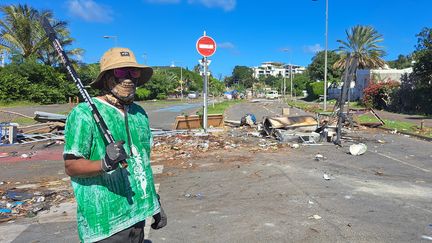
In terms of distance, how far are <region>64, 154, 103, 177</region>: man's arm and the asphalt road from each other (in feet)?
9.24

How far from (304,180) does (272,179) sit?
2.00ft

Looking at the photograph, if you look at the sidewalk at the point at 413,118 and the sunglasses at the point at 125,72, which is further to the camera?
the sidewalk at the point at 413,118

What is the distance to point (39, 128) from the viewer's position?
1745cm

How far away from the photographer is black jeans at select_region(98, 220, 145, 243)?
279 centimetres

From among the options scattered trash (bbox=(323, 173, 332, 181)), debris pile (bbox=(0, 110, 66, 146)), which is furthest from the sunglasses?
debris pile (bbox=(0, 110, 66, 146))

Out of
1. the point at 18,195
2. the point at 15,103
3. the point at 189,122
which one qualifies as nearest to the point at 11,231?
the point at 18,195

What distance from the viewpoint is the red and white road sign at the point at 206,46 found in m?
16.4

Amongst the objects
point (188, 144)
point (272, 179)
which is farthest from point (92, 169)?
point (188, 144)

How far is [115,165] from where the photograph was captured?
2.47m

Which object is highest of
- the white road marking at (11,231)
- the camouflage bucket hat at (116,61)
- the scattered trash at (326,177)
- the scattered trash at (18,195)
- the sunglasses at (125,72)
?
the camouflage bucket hat at (116,61)

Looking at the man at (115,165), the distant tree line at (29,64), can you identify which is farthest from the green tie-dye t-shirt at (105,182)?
the distant tree line at (29,64)

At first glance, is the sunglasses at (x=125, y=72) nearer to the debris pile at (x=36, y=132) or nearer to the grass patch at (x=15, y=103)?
the debris pile at (x=36, y=132)

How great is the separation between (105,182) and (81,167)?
0.66ft

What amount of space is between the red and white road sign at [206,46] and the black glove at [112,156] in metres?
14.2
